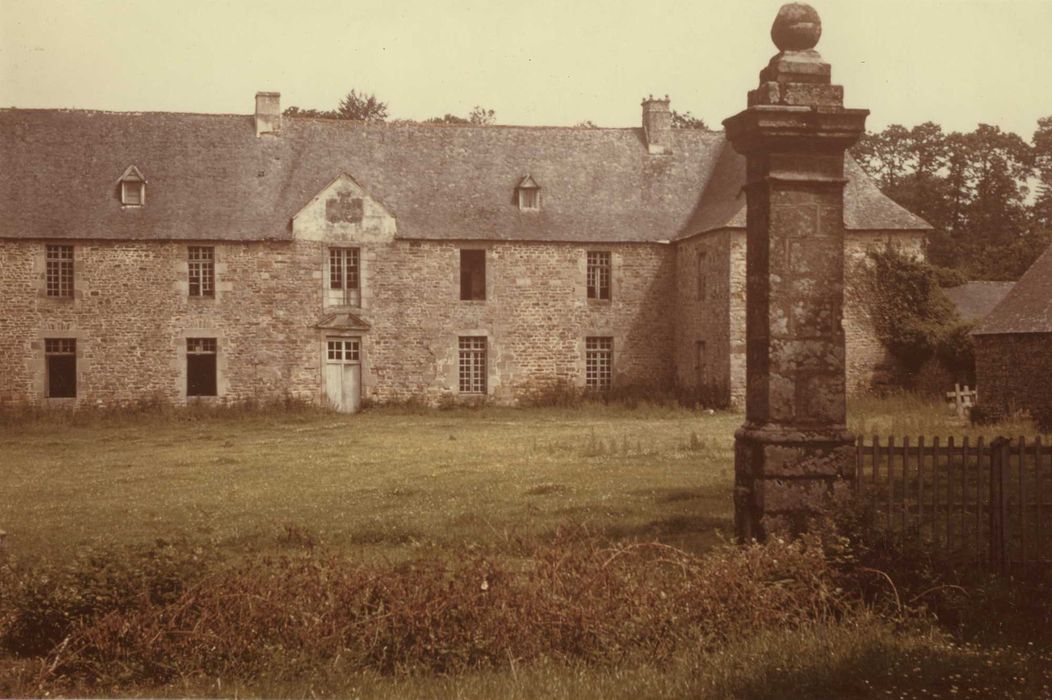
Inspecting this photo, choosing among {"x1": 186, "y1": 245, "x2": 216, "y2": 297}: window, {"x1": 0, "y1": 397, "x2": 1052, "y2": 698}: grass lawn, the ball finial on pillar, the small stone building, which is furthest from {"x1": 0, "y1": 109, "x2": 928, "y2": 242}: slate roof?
the ball finial on pillar

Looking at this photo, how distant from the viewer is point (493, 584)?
680 cm

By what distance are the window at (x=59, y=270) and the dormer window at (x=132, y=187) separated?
1989mm

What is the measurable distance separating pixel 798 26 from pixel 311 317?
76.8 ft

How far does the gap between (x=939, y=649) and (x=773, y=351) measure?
247 cm

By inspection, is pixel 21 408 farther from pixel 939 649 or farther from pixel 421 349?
pixel 939 649

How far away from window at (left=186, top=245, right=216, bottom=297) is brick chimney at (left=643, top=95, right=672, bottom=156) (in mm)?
13293

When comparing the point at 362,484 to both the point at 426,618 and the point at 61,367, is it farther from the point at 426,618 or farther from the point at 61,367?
the point at 61,367

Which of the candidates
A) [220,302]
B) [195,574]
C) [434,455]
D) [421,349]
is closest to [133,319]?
[220,302]

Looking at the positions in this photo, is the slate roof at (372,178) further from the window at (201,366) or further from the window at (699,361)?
the window at (699,361)

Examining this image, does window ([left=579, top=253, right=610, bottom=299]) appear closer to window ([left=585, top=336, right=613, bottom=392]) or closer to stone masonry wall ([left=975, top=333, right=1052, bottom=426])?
window ([left=585, top=336, right=613, bottom=392])

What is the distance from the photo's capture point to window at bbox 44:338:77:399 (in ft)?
96.3

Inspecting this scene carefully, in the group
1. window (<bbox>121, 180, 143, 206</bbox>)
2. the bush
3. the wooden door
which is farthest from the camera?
the wooden door

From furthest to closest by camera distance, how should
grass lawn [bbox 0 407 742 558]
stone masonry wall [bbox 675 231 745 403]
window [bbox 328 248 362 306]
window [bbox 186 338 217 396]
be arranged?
1. window [bbox 328 248 362 306]
2. window [bbox 186 338 217 396]
3. stone masonry wall [bbox 675 231 745 403]
4. grass lawn [bbox 0 407 742 558]

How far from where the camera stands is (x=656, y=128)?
110ft
